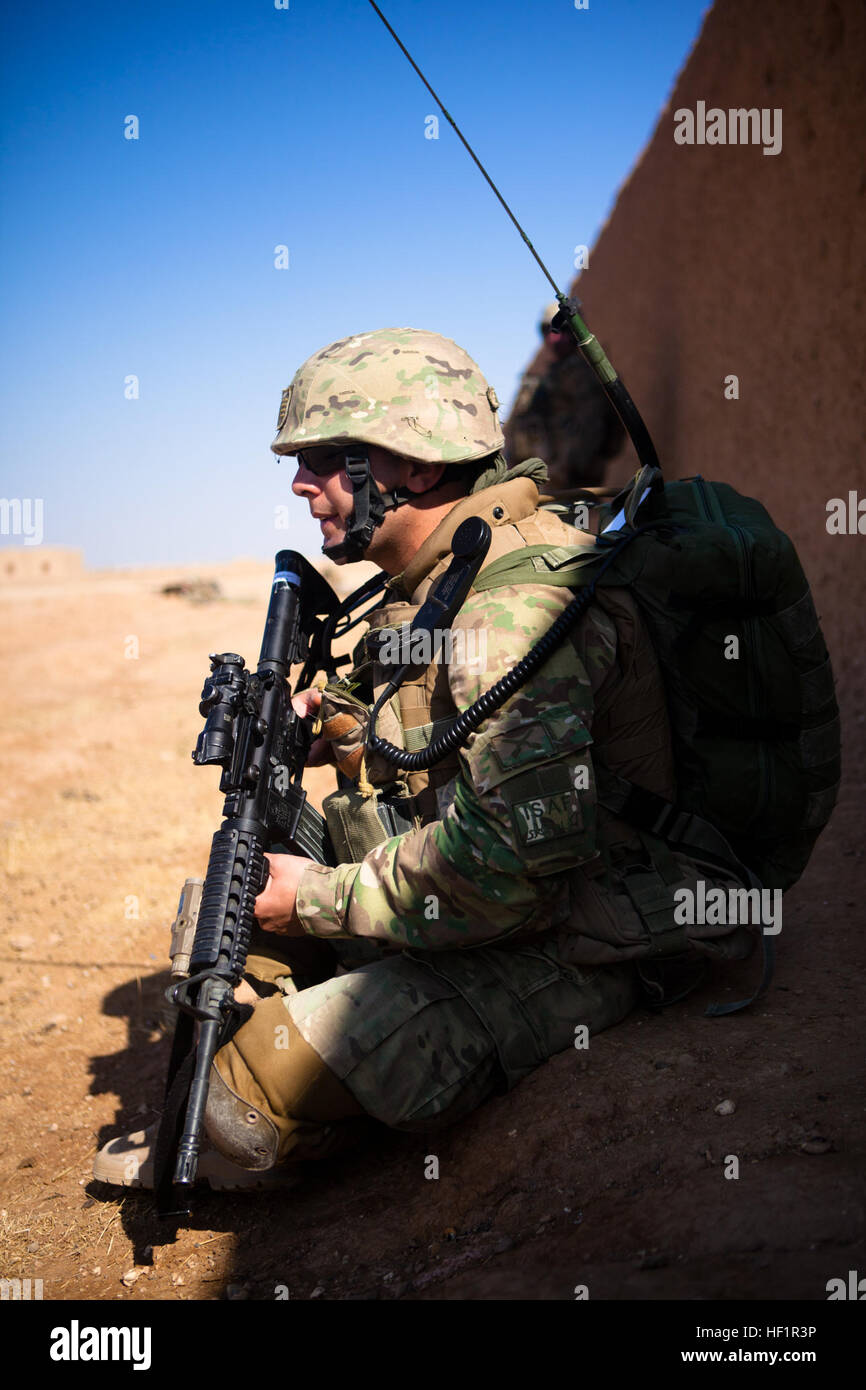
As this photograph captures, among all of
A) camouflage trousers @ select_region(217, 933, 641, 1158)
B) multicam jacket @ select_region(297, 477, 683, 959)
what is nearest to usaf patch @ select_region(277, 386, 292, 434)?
multicam jacket @ select_region(297, 477, 683, 959)

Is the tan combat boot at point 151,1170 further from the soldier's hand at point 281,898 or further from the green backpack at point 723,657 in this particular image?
the green backpack at point 723,657

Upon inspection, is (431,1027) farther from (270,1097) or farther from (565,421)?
(565,421)

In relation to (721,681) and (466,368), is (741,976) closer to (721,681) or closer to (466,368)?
(721,681)

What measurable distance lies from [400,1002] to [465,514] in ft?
4.01

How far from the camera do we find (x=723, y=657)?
2.31 m

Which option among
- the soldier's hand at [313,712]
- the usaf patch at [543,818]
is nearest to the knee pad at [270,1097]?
the usaf patch at [543,818]

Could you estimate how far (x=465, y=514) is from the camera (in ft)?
8.25

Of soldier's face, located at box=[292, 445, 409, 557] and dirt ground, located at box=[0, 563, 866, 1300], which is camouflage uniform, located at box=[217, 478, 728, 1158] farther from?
soldier's face, located at box=[292, 445, 409, 557]

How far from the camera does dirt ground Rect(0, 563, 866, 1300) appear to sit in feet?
5.72

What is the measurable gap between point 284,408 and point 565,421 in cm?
806

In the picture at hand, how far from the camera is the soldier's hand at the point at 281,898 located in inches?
93.5

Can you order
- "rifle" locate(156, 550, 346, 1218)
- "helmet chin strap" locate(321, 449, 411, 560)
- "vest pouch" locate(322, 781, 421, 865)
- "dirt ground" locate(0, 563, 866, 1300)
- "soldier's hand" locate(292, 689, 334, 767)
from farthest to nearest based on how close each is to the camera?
"soldier's hand" locate(292, 689, 334, 767), "helmet chin strap" locate(321, 449, 411, 560), "vest pouch" locate(322, 781, 421, 865), "rifle" locate(156, 550, 346, 1218), "dirt ground" locate(0, 563, 866, 1300)

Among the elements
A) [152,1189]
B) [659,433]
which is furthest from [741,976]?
[659,433]

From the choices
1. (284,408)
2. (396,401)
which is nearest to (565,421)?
(284,408)
